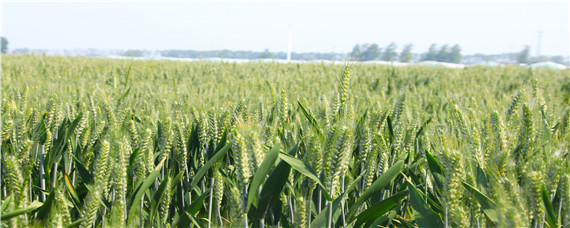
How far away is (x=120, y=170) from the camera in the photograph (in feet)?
3.20

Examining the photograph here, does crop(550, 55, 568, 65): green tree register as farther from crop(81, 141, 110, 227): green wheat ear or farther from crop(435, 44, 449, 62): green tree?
crop(81, 141, 110, 227): green wheat ear

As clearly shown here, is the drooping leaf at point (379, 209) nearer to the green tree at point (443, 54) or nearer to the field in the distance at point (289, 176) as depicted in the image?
the field in the distance at point (289, 176)

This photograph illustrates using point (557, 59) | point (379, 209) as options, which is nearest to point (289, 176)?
point (379, 209)

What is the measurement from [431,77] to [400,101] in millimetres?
6066


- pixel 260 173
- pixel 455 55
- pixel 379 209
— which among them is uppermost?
pixel 455 55

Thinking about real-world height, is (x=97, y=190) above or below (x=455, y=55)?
below

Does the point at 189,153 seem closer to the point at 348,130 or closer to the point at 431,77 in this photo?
the point at 348,130

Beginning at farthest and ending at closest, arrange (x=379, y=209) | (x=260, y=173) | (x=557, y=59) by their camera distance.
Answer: (x=557, y=59) → (x=379, y=209) → (x=260, y=173)

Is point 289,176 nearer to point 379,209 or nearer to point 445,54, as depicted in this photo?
point 379,209

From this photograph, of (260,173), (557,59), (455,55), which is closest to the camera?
(260,173)

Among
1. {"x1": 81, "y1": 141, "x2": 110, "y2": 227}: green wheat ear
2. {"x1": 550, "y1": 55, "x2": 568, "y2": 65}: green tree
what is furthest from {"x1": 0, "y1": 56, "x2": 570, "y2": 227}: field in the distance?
{"x1": 550, "y1": 55, "x2": 568, "y2": 65}: green tree

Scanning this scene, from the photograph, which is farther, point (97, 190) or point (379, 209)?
point (379, 209)

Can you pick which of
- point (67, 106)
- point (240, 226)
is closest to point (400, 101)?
point (240, 226)

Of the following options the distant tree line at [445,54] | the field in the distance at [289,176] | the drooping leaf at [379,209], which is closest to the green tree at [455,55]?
the distant tree line at [445,54]
